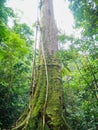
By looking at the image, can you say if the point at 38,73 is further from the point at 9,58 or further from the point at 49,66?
the point at 9,58

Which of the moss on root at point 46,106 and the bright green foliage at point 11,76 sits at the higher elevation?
the bright green foliage at point 11,76

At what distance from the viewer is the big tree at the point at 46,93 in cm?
310

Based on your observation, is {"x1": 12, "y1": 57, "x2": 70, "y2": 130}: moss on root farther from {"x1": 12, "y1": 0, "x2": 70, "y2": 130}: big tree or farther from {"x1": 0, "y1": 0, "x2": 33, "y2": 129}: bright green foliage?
{"x1": 0, "y1": 0, "x2": 33, "y2": 129}: bright green foliage

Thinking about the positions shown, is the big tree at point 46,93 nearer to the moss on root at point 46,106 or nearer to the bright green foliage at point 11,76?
the moss on root at point 46,106

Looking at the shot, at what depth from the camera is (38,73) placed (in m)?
3.96

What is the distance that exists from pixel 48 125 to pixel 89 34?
13.4ft

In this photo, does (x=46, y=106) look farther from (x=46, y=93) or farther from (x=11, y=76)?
(x=11, y=76)

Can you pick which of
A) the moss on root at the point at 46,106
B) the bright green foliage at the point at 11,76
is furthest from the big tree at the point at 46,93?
the bright green foliage at the point at 11,76

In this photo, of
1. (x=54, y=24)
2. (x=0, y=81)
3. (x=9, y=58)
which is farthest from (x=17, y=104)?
(x=54, y=24)

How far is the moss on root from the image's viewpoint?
307 centimetres

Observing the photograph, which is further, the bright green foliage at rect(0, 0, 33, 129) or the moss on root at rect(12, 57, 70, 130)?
the bright green foliage at rect(0, 0, 33, 129)

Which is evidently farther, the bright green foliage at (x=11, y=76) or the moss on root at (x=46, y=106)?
the bright green foliage at (x=11, y=76)

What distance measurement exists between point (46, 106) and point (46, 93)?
0.74ft

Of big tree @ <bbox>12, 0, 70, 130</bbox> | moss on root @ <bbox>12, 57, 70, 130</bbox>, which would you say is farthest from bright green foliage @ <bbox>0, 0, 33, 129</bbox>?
moss on root @ <bbox>12, 57, 70, 130</bbox>
